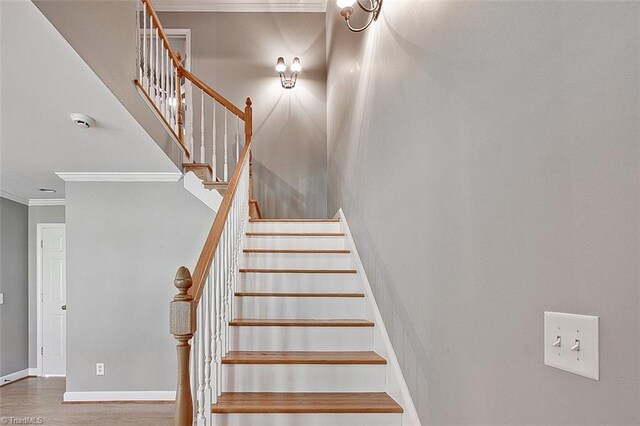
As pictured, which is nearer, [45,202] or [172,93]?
[172,93]

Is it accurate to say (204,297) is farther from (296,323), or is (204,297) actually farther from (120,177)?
(120,177)

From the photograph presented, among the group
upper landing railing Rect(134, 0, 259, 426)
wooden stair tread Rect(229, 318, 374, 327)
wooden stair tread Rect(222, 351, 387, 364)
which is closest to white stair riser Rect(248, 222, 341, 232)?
upper landing railing Rect(134, 0, 259, 426)

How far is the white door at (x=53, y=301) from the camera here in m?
6.16

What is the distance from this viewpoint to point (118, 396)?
4758mm

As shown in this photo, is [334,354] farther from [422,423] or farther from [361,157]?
[361,157]

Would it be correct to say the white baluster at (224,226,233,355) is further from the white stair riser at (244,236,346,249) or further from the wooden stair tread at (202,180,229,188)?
the wooden stair tread at (202,180,229,188)

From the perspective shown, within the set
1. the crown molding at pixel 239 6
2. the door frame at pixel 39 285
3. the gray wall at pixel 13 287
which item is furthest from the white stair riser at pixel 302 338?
the crown molding at pixel 239 6

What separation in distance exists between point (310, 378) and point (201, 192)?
2651 millimetres

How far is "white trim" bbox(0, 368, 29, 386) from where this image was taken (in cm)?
565

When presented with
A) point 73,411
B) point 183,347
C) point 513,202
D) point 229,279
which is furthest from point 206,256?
point 73,411

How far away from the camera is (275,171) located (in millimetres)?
6176

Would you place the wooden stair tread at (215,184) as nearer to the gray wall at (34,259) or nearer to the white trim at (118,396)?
the white trim at (118,396)

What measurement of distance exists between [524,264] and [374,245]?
6.11 ft

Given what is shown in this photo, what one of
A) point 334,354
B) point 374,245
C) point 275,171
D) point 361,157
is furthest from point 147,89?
point 275,171
